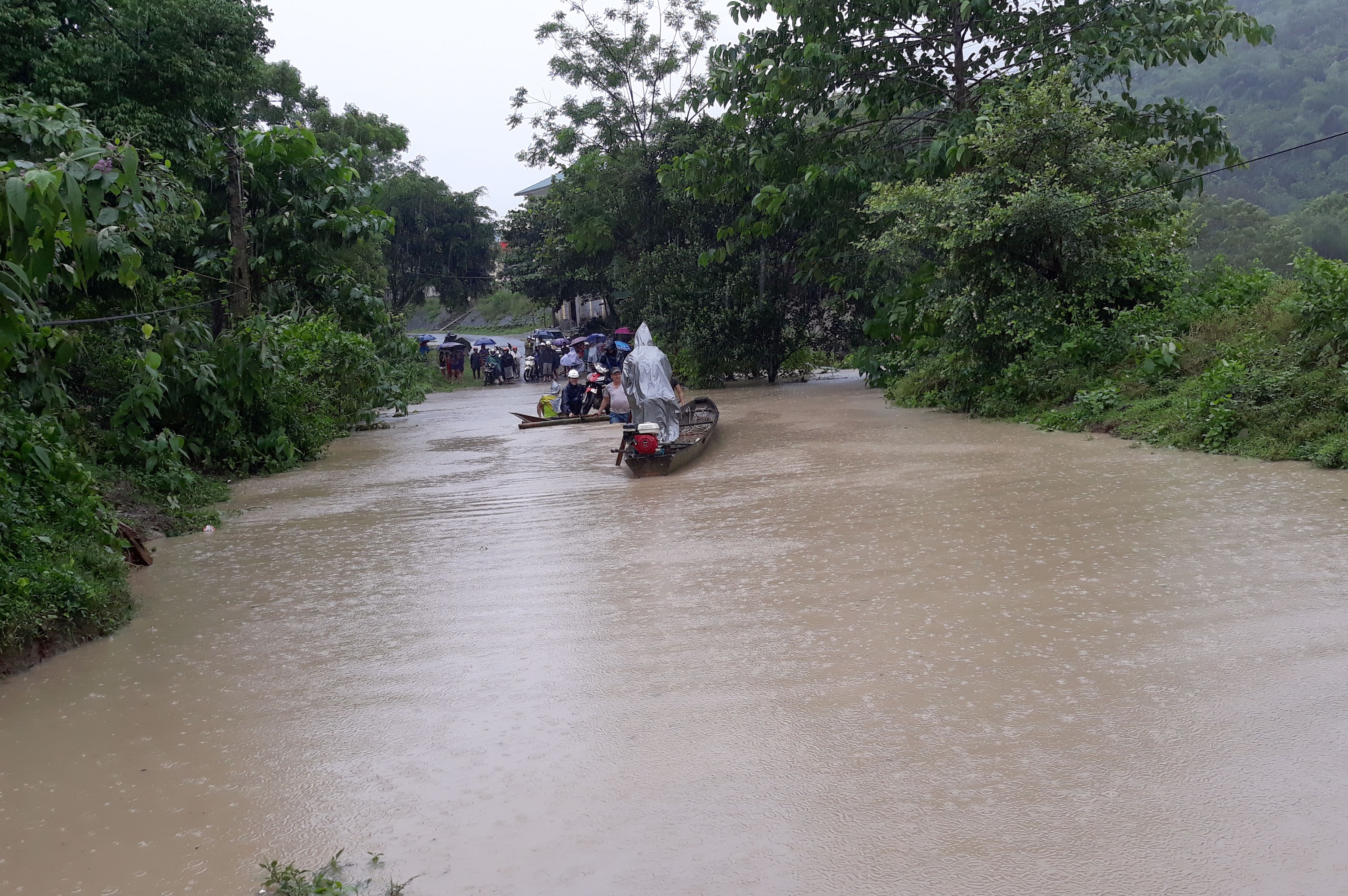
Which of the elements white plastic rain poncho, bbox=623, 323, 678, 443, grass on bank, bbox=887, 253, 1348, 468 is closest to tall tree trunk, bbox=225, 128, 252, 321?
white plastic rain poncho, bbox=623, 323, 678, 443

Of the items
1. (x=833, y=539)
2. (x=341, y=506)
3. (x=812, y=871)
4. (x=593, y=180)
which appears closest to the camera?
(x=812, y=871)

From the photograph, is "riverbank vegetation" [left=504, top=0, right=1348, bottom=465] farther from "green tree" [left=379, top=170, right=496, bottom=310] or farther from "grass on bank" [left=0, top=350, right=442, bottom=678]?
"green tree" [left=379, top=170, right=496, bottom=310]

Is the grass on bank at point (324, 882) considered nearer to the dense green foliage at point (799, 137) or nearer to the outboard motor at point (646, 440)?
Answer: the outboard motor at point (646, 440)

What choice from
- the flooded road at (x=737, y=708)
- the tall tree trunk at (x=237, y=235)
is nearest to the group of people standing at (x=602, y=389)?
the tall tree trunk at (x=237, y=235)

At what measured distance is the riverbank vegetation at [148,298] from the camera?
5.76 m

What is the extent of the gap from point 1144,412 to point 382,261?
1336 inches

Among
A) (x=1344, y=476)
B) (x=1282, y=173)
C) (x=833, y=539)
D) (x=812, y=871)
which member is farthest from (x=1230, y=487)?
(x=1282, y=173)

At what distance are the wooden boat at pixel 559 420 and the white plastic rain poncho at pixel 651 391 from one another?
252 inches

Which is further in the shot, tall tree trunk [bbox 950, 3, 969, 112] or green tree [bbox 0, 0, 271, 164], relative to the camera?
tall tree trunk [bbox 950, 3, 969, 112]

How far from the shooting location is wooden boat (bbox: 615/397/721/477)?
12.0 m

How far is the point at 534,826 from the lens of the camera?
3912 millimetres

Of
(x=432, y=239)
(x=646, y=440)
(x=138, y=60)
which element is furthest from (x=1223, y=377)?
(x=432, y=239)

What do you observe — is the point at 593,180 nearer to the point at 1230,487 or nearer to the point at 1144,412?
the point at 1144,412

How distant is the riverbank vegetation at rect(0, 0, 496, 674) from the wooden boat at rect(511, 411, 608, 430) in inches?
107
